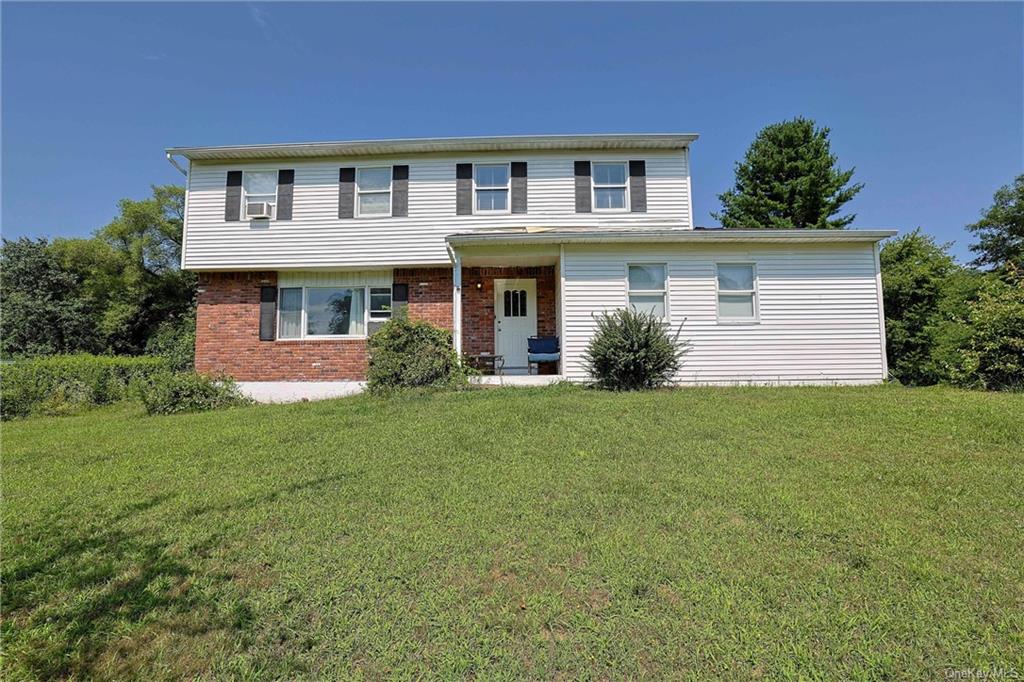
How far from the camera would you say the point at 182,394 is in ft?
27.3

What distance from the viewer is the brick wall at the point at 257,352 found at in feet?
38.1

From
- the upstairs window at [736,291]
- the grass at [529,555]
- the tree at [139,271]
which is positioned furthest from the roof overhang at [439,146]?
the tree at [139,271]

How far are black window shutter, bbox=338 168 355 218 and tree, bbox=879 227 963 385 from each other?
15393 mm

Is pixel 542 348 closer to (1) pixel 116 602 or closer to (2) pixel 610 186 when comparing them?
(2) pixel 610 186

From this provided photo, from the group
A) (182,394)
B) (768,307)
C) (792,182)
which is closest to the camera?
(182,394)

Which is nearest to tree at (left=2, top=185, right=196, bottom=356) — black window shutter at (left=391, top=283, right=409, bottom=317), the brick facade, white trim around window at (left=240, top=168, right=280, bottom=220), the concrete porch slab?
the brick facade

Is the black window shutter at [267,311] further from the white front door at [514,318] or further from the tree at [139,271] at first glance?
the tree at [139,271]

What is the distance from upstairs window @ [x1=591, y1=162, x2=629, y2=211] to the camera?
11.9 meters

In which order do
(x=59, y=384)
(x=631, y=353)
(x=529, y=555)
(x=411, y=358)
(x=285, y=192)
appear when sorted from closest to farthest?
1. (x=529, y=555)
2. (x=631, y=353)
3. (x=411, y=358)
4. (x=59, y=384)
5. (x=285, y=192)

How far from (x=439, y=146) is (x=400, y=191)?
1.54 m

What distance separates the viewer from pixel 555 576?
2.56 metres

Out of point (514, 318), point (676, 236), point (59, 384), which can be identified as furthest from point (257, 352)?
point (676, 236)

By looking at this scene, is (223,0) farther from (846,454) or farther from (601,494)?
(846,454)

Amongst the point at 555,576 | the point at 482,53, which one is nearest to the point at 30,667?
the point at 555,576
